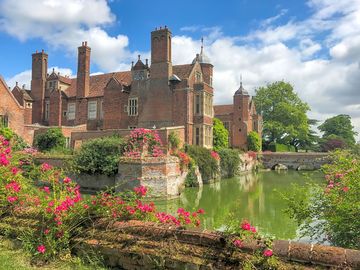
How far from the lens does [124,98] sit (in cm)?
3106

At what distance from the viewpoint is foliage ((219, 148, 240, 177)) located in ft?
102

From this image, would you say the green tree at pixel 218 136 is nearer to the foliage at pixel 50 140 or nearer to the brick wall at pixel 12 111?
the foliage at pixel 50 140

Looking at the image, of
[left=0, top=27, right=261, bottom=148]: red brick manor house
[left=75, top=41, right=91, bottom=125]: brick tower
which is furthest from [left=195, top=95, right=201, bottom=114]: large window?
[left=75, top=41, right=91, bottom=125]: brick tower

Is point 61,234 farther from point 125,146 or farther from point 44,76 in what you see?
point 44,76

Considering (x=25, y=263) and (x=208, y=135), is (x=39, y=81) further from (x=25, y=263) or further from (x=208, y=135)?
(x=25, y=263)

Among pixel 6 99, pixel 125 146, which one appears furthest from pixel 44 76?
pixel 125 146

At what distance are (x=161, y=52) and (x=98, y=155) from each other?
38.2 ft

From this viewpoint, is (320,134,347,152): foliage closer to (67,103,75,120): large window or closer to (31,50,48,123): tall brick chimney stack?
(67,103,75,120): large window

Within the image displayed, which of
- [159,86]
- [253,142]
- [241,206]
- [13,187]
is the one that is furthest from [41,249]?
[253,142]

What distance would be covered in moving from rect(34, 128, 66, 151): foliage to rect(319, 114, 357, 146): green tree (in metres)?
59.2

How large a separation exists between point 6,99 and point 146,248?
2817cm

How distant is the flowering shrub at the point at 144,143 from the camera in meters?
21.1

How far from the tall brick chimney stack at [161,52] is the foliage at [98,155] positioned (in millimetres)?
9589

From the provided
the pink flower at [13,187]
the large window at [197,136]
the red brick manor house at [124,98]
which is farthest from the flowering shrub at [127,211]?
the large window at [197,136]
